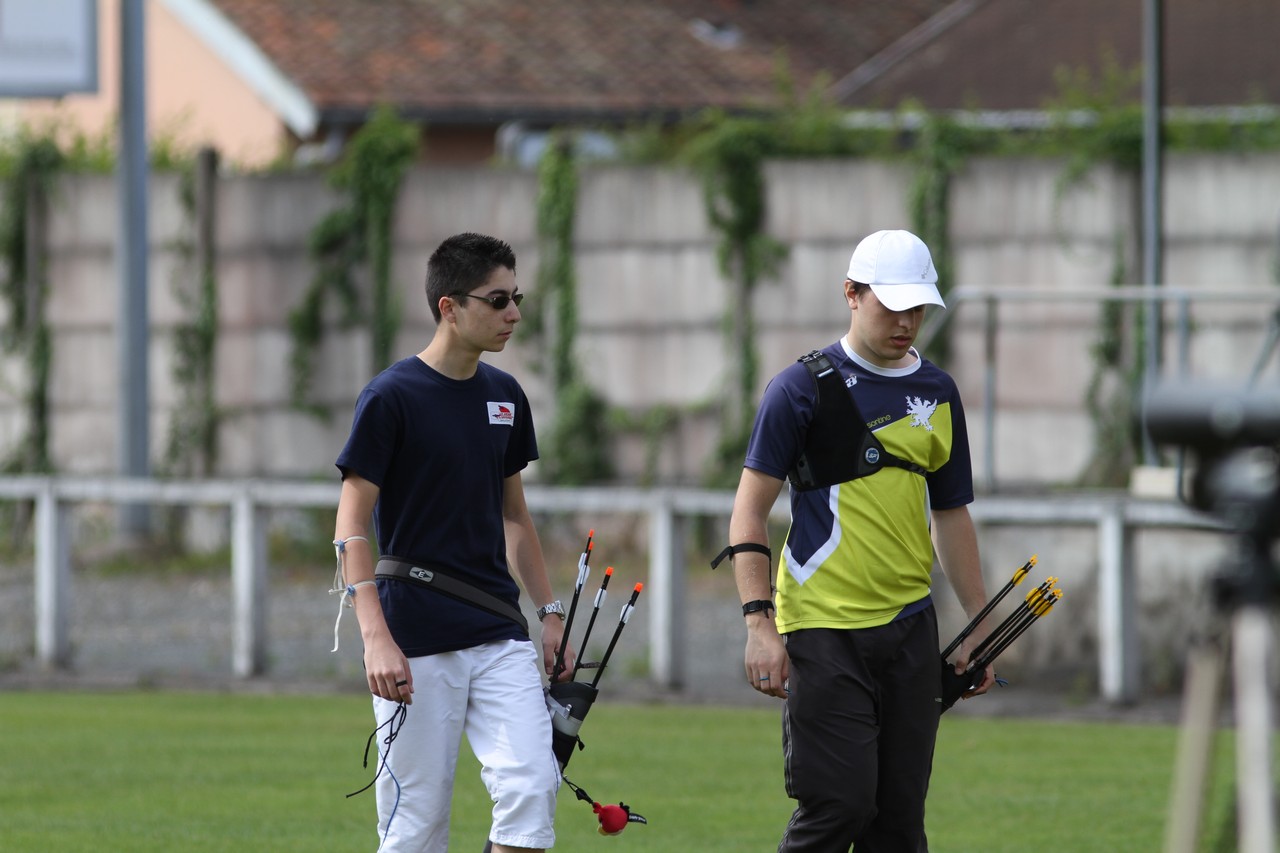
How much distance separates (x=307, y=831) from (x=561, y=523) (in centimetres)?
952

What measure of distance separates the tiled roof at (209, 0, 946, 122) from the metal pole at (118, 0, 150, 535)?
717cm

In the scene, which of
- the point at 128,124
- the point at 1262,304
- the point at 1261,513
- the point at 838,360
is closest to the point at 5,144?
the point at 128,124

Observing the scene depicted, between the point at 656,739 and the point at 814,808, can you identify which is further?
the point at 656,739

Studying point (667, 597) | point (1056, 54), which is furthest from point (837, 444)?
point (1056, 54)

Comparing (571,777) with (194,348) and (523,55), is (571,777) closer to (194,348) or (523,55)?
(194,348)

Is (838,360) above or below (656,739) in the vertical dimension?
above

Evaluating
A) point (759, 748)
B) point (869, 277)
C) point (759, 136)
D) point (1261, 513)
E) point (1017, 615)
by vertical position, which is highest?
point (759, 136)

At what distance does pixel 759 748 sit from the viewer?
10.7 m

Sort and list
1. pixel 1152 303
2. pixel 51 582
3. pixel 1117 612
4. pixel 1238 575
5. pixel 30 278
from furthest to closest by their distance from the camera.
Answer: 1. pixel 30 278
2. pixel 1152 303
3. pixel 51 582
4. pixel 1117 612
5. pixel 1238 575

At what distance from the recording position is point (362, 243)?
768 inches

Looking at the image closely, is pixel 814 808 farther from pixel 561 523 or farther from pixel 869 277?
pixel 561 523

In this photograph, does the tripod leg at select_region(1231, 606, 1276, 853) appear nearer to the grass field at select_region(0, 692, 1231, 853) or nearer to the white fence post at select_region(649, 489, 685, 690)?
the grass field at select_region(0, 692, 1231, 853)

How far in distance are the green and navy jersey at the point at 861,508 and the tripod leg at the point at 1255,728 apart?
3012 mm

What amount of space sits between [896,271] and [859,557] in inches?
31.3
